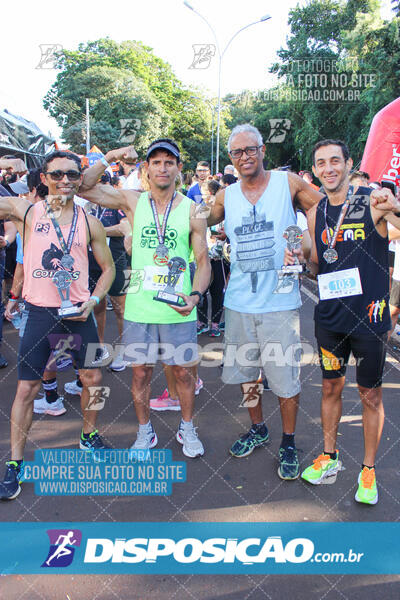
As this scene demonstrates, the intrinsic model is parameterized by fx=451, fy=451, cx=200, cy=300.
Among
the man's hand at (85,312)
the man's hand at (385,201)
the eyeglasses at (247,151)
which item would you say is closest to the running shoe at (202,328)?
the man's hand at (85,312)

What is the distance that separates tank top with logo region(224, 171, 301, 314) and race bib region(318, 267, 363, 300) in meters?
0.24

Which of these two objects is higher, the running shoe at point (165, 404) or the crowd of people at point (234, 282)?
the crowd of people at point (234, 282)

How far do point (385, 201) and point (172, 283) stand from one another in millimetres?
1417

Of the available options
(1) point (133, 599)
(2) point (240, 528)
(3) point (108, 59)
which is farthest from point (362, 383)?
(3) point (108, 59)

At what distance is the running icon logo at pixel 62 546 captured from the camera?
2.38 metres

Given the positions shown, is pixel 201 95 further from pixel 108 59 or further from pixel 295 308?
pixel 295 308

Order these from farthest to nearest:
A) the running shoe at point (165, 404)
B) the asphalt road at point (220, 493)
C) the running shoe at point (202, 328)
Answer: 1. the running shoe at point (202, 328)
2. the running shoe at point (165, 404)
3. the asphalt road at point (220, 493)

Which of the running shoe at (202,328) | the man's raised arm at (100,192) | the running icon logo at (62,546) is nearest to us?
the running icon logo at (62,546)

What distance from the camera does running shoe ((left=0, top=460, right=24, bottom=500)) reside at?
2850 millimetres

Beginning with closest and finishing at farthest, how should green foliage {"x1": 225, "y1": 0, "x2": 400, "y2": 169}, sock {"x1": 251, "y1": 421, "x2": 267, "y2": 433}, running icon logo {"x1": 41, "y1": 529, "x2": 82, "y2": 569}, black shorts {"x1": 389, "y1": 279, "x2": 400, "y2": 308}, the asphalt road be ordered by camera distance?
the asphalt road < running icon logo {"x1": 41, "y1": 529, "x2": 82, "y2": 569} < sock {"x1": 251, "y1": 421, "x2": 267, "y2": 433} < black shorts {"x1": 389, "y1": 279, "x2": 400, "y2": 308} < green foliage {"x1": 225, "y1": 0, "x2": 400, "y2": 169}

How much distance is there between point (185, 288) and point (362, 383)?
4.31 feet

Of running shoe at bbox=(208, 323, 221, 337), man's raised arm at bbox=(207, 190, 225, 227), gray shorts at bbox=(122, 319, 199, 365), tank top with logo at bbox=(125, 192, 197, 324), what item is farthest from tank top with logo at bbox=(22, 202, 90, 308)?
running shoe at bbox=(208, 323, 221, 337)

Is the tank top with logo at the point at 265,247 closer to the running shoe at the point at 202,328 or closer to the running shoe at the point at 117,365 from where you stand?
the running shoe at the point at 117,365

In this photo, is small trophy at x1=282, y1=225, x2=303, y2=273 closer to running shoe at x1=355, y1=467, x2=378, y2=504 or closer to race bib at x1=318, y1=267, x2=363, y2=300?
race bib at x1=318, y1=267, x2=363, y2=300
